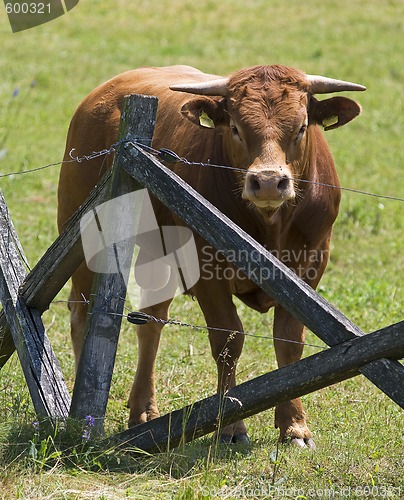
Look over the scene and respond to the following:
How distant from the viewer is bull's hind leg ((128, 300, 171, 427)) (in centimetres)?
602

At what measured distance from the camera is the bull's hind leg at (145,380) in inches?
237

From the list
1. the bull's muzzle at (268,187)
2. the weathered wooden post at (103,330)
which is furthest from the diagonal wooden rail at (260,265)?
the bull's muzzle at (268,187)

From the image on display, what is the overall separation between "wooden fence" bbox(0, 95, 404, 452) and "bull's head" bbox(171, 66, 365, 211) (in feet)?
2.16

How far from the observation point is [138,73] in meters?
7.11

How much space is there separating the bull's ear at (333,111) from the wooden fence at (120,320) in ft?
4.56

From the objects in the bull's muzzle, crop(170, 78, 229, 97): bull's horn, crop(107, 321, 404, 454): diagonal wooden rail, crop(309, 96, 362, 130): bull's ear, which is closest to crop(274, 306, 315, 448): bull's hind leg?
the bull's muzzle

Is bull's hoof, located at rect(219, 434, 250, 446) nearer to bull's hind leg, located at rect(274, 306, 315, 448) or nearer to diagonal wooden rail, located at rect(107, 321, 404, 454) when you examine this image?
bull's hind leg, located at rect(274, 306, 315, 448)

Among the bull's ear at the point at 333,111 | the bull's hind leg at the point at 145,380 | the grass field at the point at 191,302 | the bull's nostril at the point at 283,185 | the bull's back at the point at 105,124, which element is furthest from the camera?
the bull's back at the point at 105,124

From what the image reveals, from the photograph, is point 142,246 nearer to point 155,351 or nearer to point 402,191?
point 155,351

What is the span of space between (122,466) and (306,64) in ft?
48.7

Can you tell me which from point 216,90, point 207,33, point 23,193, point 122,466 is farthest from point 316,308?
point 207,33

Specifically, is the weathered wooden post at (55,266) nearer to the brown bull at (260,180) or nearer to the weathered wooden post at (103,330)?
the weathered wooden post at (103,330)

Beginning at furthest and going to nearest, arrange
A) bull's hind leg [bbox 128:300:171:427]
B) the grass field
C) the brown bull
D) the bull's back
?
the bull's back
bull's hind leg [bbox 128:300:171:427]
the brown bull
the grass field

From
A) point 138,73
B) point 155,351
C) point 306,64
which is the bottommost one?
point 306,64
